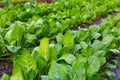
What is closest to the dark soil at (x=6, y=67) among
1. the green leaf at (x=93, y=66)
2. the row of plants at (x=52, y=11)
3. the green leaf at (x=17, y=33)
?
the green leaf at (x=17, y=33)

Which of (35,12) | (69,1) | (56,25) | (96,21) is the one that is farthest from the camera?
(69,1)

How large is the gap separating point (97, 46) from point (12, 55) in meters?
1.05

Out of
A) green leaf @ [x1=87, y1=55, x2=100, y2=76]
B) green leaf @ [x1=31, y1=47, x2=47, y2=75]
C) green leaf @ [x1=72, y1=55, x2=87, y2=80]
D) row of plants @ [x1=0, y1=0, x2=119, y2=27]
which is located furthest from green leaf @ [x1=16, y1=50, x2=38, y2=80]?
row of plants @ [x1=0, y1=0, x2=119, y2=27]

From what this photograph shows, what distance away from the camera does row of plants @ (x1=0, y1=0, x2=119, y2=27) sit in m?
4.97

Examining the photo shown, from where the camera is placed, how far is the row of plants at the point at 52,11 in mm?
4968

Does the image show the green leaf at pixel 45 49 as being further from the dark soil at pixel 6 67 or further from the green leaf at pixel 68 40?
the dark soil at pixel 6 67

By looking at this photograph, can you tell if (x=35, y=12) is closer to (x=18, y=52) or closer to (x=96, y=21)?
(x=96, y=21)

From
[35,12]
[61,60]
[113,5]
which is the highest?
[61,60]

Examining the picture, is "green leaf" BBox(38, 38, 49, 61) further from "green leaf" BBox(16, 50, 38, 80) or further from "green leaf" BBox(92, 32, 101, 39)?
"green leaf" BBox(92, 32, 101, 39)

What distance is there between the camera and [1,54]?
346 centimetres

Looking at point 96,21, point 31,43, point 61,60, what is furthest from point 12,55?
point 96,21

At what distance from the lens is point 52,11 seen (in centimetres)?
637

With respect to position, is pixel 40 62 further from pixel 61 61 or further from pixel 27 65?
pixel 61 61

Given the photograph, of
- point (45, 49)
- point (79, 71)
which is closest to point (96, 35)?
point (45, 49)
